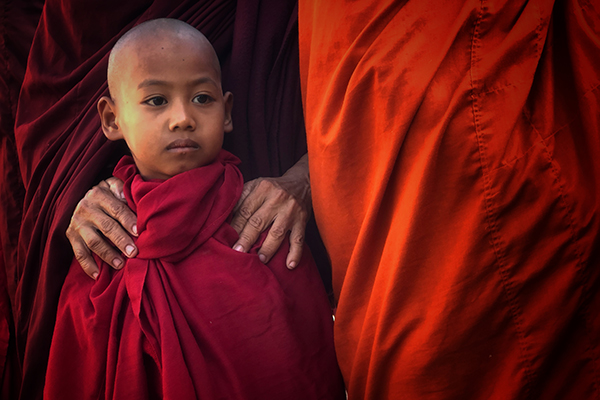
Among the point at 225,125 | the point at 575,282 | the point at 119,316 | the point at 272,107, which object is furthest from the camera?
the point at 272,107

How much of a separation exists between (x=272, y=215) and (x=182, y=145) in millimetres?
244

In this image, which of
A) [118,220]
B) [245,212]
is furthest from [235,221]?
[118,220]

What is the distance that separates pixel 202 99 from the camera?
3.17 ft

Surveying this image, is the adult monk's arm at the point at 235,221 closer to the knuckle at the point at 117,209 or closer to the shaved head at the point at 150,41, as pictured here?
the knuckle at the point at 117,209

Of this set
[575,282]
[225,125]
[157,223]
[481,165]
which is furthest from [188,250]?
[575,282]

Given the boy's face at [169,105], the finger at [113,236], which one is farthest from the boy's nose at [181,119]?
the finger at [113,236]

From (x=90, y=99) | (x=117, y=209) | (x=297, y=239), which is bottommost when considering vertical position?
(x=297, y=239)

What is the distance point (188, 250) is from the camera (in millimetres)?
888

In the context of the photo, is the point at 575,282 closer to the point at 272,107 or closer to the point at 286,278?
the point at 286,278

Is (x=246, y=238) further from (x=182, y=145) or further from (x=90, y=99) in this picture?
(x=90, y=99)

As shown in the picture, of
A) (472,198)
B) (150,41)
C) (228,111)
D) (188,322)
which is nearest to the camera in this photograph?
(472,198)

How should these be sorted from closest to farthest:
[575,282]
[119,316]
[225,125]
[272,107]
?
[575,282]
[119,316]
[225,125]
[272,107]

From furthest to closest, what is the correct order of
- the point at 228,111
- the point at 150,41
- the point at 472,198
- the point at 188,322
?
the point at 228,111
the point at 150,41
the point at 188,322
the point at 472,198

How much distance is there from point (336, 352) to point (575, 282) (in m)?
0.45
